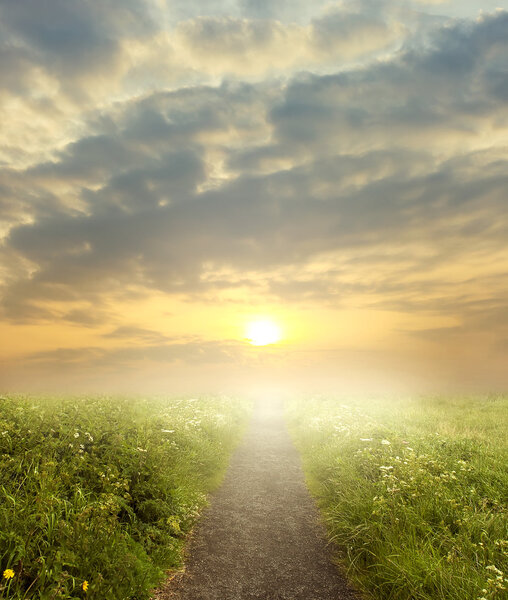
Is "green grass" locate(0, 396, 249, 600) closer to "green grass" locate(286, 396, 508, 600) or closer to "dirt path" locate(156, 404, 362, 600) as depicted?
"dirt path" locate(156, 404, 362, 600)

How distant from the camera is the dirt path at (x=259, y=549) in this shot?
7.06 m

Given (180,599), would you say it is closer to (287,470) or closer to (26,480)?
(26,480)

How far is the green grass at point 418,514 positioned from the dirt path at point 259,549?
1.91 ft

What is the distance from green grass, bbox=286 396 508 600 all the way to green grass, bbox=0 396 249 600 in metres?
3.97

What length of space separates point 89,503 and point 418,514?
6.98 m

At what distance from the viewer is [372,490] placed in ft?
30.9

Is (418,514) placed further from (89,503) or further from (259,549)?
(89,503)

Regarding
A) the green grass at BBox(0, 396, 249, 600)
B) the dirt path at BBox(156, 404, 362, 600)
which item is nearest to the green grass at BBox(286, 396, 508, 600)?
the dirt path at BBox(156, 404, 362, 600)

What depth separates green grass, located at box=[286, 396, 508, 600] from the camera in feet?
20.1

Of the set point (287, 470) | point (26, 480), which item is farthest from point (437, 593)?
point (287, 470)

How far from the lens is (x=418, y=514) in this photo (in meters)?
7.99

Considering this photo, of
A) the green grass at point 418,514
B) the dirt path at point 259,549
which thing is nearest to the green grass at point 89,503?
the dirt path at point 259,549

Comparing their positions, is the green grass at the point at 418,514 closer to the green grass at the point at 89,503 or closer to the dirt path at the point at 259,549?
the dirt path at the point at 259,549

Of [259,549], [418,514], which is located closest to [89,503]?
[259,549]
